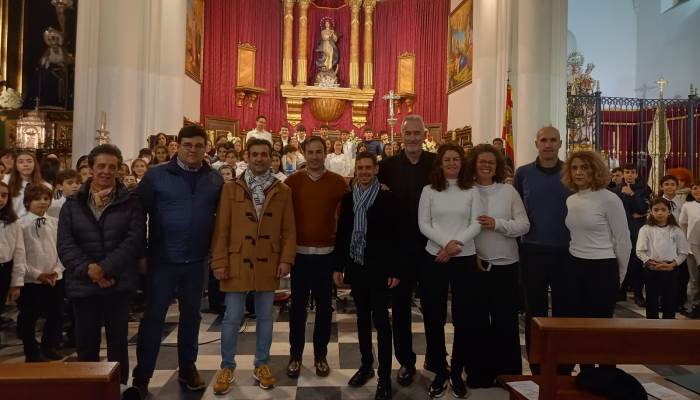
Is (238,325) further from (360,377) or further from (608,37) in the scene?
(608,37)

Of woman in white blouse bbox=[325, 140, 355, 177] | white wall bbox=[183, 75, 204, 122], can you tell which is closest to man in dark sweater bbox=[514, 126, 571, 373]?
woman in white blouse bbox=[325, 140, 355, 177]

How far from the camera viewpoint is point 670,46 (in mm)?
15242

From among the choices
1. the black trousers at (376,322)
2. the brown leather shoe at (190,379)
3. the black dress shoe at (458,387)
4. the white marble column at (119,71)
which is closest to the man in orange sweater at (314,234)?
the black trousers at (376,322)

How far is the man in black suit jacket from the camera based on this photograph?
3391 mm

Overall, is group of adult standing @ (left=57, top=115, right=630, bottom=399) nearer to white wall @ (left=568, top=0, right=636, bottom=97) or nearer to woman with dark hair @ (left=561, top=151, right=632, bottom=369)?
woman with dark hair @ (left=561, top=151, right=632, bottom=369)

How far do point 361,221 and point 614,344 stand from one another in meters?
1.64

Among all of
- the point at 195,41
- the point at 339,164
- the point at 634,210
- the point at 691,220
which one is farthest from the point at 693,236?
the point at 195,41

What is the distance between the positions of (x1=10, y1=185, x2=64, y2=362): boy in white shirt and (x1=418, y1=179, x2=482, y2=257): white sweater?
2862 mm

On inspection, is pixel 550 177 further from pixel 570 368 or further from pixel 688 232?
pixel 688 232

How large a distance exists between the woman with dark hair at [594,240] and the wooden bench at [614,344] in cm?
94

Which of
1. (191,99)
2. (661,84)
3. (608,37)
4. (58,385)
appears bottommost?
(58,385)

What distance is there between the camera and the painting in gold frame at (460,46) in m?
12.6

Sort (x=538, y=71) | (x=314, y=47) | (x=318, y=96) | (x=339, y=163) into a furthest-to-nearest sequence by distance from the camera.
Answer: (x=314, y=47) → (x=318, y=96) → (x=339, y=163) → (x=538, y=71)

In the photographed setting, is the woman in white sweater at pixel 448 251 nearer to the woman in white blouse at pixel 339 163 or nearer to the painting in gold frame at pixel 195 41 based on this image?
the woman in white blouse at pixel 339 163
